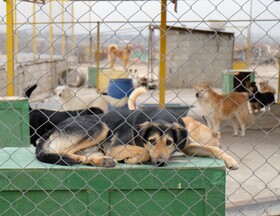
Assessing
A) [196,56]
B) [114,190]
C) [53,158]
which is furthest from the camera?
[196,56]

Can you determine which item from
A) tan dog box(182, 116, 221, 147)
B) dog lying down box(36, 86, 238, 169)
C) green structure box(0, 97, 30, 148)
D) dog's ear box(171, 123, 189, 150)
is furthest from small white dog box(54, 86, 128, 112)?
dog's ear box(171, 123, 189, 150)

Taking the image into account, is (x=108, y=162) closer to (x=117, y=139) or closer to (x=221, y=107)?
(x=117, y=139)

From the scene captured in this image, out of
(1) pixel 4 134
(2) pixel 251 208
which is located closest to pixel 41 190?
(2) pixel 251 208

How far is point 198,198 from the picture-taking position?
351 centimetres

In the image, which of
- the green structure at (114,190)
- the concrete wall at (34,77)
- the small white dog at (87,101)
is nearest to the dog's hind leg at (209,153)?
the green structure at (114,190)

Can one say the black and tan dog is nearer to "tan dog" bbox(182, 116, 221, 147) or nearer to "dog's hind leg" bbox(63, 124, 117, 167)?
"dog's hind leg" bbox(63, 124, 117, 167)

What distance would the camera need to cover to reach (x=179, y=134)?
12.9 ft

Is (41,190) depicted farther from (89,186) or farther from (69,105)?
(69,105)

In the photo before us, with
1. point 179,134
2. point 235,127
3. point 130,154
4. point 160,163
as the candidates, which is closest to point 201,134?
point 179,134

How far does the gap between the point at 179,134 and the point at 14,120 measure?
2849 millimetres

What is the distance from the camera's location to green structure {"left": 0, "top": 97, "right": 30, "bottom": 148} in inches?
242

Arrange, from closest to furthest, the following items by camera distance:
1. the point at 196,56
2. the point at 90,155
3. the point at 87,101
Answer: the point at 90,155 → the point at 87,101 → the point at 196,56

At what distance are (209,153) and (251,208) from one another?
0.61 meters

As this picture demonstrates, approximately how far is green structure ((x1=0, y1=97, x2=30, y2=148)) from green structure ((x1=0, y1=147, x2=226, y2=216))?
105 inches
